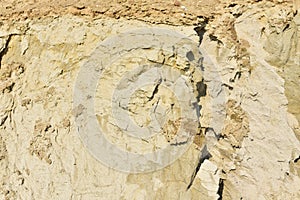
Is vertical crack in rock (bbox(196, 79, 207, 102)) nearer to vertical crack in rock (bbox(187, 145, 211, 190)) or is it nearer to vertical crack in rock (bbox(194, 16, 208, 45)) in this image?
vertical crack in rock (bbox(194, 16, 208, 45))

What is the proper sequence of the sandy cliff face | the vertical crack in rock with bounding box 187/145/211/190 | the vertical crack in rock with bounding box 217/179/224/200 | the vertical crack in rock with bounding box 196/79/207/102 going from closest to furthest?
the sandy cliff face → the vertical crack in rock with bounding box 196/79/207/102 → the vertical crack in rock with bounding box 187/145/211/190 → the vertical crack in rock with bounding box 217/179/224/200

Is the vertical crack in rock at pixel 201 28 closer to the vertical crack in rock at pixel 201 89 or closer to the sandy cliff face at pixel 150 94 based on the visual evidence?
the sandy cliff face at pixel 150 94

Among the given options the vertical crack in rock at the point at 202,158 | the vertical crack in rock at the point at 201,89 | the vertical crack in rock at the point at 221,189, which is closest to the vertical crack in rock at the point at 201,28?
the vertical crack in rock at the point at 201,89

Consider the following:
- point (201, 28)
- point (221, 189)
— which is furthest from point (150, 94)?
point (221, 189)

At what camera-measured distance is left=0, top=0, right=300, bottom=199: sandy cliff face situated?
3273mm

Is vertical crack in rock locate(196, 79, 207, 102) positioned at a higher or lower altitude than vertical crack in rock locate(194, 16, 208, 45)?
lower

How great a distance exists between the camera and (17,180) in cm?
350

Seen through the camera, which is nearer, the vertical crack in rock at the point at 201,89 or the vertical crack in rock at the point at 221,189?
the vertical crack in rock at the point at 201,89

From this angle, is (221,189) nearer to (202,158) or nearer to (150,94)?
(202,158)

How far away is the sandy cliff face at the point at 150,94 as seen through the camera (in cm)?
327

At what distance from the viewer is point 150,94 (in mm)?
3285

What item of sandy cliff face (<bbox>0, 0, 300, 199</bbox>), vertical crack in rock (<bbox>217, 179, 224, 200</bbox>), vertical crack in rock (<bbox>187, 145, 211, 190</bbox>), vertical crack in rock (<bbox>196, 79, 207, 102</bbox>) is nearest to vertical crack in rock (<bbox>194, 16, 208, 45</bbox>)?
sandy cliff face (<bbox>0, 0, 300, 199</bbox>)

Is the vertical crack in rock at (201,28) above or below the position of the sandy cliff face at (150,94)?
above

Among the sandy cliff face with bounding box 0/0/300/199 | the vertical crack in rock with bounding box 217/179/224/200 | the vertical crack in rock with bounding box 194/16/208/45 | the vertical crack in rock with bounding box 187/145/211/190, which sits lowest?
the vertical crack in rock with bounding box 217/179/224/200
